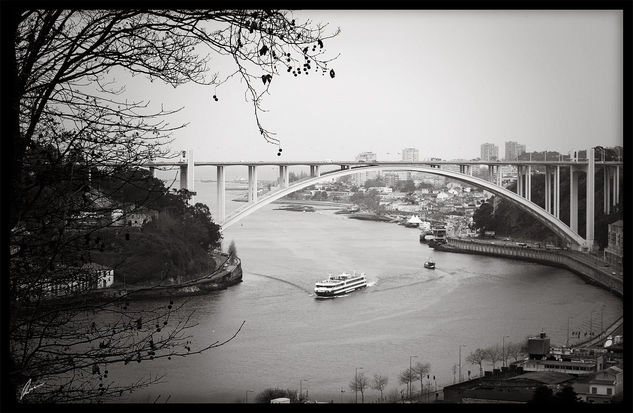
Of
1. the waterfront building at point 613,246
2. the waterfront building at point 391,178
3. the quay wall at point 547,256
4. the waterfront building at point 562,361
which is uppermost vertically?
the waterfront building at point 391,178

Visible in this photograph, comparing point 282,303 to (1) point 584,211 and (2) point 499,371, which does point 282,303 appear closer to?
(2) point 499,371

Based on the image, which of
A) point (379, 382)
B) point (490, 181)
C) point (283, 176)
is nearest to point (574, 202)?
point (490, 181)

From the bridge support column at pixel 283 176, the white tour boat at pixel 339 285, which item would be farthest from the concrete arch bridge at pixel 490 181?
the white tour boat at pixel 339 285

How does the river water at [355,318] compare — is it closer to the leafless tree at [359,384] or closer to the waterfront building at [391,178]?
the leafless tree at [359,384]

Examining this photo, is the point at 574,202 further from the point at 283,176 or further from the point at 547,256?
the point at 283,176

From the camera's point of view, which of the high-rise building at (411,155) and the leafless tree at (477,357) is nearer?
the leafless tree at (477,357)

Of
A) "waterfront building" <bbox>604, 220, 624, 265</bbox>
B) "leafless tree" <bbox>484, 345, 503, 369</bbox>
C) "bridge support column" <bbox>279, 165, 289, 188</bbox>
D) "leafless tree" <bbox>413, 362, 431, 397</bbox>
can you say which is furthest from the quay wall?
"bridge support column" <bbox>279, 165, 289, 188</bbox>
